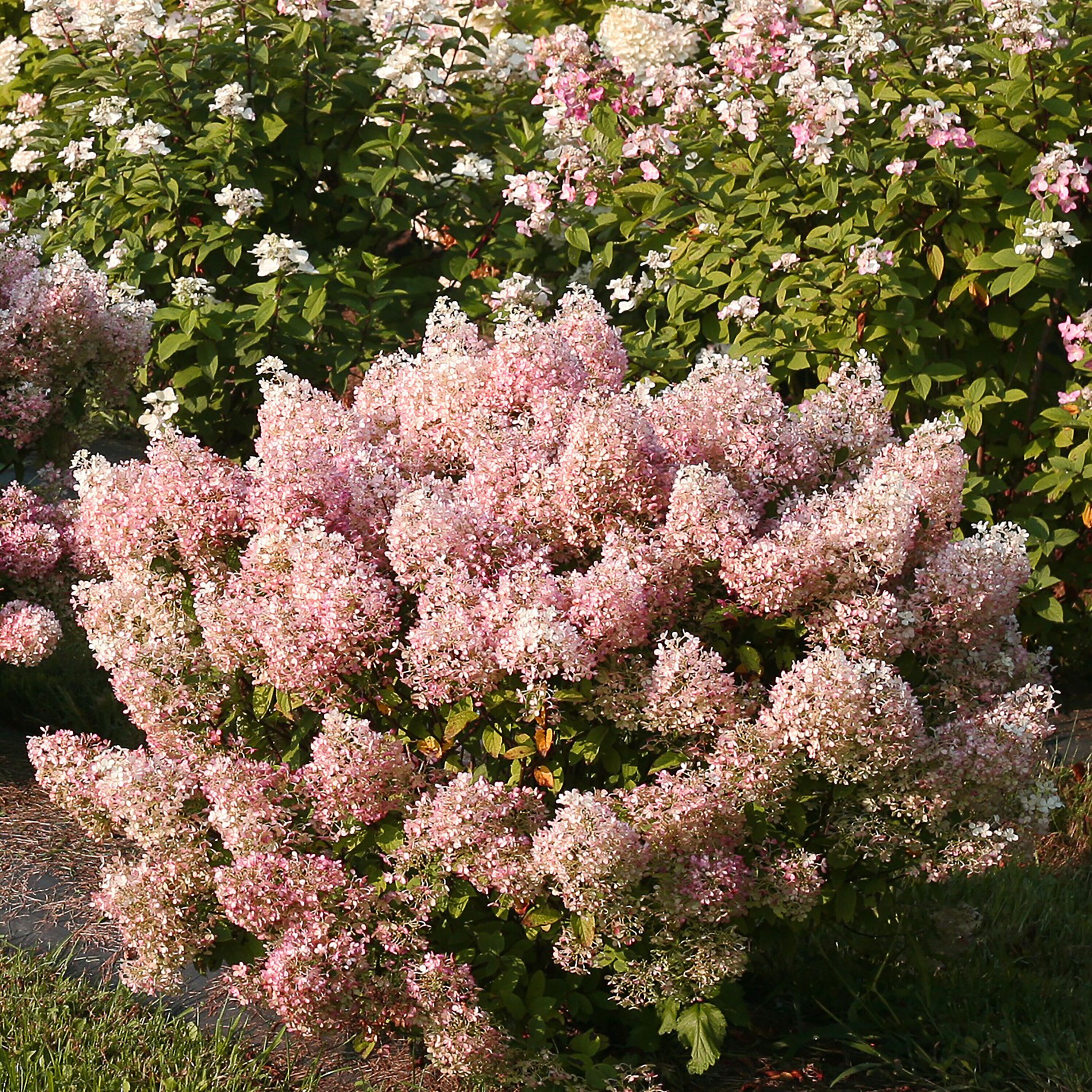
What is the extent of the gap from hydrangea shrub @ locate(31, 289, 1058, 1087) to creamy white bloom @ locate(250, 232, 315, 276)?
2015mm

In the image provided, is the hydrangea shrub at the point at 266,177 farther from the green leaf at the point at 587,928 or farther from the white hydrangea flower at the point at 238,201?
the green leaf at the point at 587,928

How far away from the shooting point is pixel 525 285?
4750 millimetres

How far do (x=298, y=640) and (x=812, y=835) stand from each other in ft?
3.30

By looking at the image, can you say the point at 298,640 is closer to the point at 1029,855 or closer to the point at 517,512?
the point at 517,512

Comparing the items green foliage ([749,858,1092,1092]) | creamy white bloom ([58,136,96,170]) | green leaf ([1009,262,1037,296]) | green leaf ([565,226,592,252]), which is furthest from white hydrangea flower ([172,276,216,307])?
green foliage ([749,858,1092,1092])

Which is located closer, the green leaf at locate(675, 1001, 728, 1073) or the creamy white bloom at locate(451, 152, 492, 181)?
the green leaf at locate(675, 1001, 728, 1073)

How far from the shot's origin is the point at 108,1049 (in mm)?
2904

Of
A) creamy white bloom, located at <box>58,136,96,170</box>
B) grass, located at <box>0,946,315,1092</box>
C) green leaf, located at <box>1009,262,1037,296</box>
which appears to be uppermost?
green leaf, located at <box>1009,262,1037,296</box>

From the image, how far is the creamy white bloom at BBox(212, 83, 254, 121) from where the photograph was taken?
5.07m

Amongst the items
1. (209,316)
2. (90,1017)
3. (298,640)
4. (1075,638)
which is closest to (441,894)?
(298,640)

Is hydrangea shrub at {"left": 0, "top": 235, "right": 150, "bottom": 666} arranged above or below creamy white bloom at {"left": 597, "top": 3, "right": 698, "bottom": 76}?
below

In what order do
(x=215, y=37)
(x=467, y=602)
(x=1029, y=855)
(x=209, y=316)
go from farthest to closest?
(x=215, y=37) < (x=209, y=316) < (x=1029, y=855) < (x=467, y=602)

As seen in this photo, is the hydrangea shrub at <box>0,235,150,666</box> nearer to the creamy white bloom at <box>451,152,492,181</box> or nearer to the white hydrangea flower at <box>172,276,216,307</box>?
the white hydrangea flower at <box>172,276,216,307</box>

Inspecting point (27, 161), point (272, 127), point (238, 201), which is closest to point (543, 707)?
point (238, 201)
